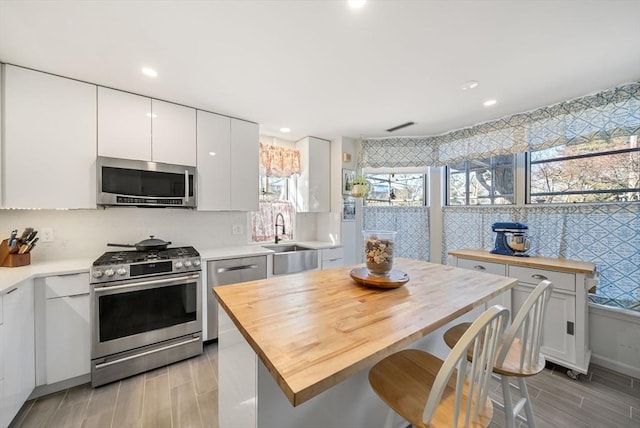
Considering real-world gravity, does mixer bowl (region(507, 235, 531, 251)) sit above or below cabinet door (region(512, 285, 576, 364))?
above

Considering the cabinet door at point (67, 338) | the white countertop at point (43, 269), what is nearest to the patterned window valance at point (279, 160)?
the white countertop at point (43, 269)

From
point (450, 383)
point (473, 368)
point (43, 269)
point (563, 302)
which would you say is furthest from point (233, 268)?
point (563, 302)

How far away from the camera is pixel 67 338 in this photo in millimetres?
1805

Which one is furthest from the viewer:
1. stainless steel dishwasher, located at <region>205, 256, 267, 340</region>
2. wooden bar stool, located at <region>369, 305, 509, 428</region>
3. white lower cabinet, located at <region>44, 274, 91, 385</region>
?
stainless steel dishwasher, located at <region>205, 256, 267, 340</region>

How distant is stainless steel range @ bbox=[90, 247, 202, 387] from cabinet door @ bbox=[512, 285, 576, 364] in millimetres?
3094

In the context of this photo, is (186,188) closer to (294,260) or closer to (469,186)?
(294,260)

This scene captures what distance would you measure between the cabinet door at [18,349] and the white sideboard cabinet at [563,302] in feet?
12.2

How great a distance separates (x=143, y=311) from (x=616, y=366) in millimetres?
4032

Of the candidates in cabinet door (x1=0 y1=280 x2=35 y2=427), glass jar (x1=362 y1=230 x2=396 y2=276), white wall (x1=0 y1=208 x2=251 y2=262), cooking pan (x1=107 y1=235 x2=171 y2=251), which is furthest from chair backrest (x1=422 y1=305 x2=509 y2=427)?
white wall (x1=0 y1=208 x2=251 y2=262)

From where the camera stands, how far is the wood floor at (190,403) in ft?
5.20

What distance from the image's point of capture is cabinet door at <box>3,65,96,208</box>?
182cm

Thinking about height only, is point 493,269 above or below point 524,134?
below

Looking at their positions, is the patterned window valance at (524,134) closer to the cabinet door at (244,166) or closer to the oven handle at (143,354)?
the cabinet door at (244,166)

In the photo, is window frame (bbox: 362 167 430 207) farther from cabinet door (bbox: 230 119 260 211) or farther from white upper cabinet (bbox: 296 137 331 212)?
cabinet door (bbox: 230 119 260 211)
